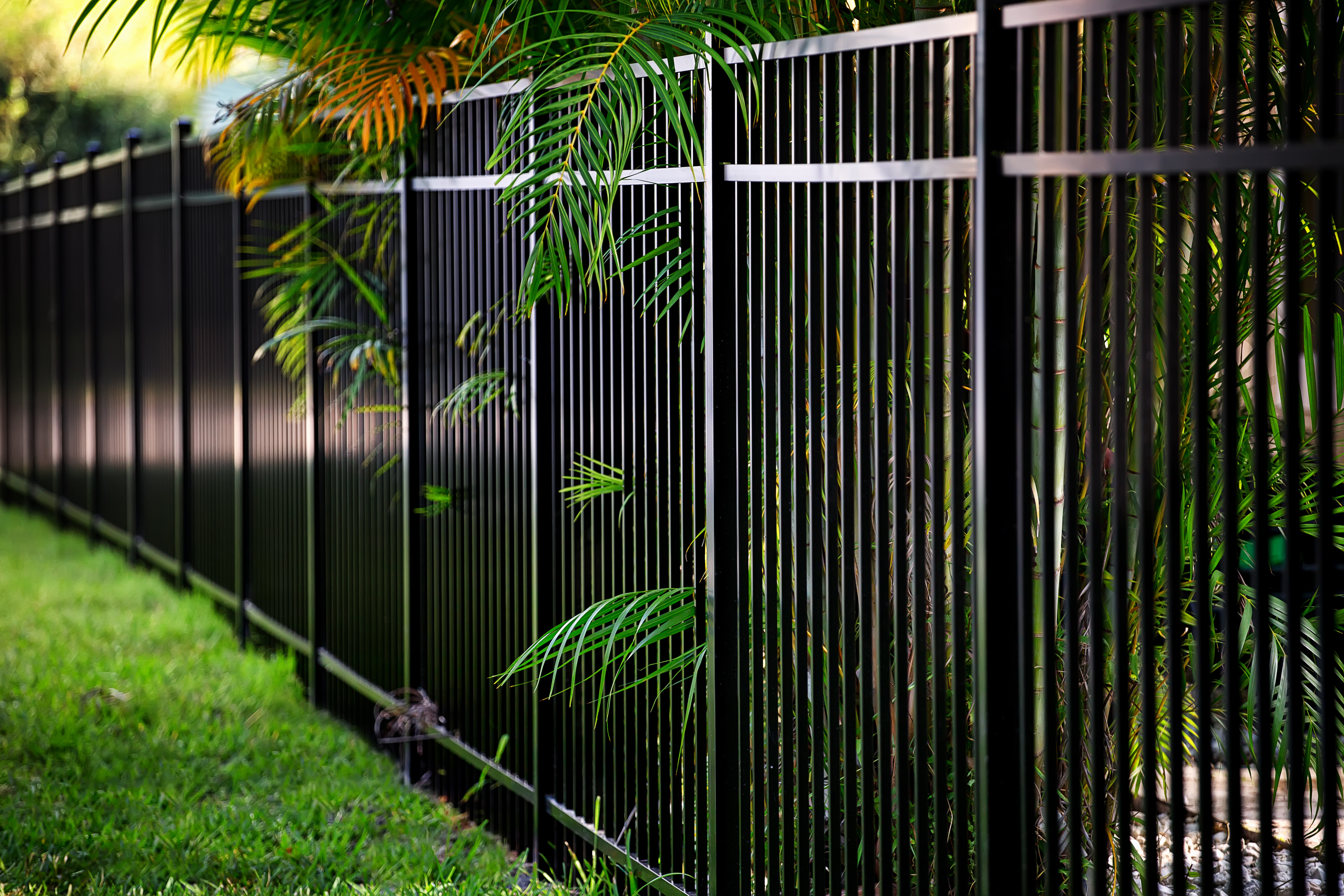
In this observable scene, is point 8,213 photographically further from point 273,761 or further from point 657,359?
point 657,359

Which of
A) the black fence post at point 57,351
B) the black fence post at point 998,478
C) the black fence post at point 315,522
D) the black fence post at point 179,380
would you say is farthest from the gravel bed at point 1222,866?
the black fence post at point 57,351

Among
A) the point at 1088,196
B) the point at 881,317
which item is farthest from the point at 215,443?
the point at 1088,196

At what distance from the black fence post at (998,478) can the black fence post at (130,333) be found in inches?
312

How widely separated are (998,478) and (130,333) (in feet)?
27.3

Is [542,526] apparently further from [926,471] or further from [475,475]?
[926,471]

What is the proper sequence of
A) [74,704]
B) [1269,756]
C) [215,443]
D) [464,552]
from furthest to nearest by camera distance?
1. [215,443]
2. [74,704]
3. [464,552]
4. [1269,756]

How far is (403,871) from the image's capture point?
4.45 meters

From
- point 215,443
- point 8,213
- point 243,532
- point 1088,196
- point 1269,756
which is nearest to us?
point 1269,756

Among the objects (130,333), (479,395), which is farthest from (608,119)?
(130,333)

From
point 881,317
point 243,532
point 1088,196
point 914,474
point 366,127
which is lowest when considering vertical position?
point 243,532

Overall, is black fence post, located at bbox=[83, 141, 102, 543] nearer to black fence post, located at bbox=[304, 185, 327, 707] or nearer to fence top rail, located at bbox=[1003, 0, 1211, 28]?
black fence post, located at bbox=[304, 185, 327, 707]

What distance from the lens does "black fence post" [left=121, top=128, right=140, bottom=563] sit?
9523 mm

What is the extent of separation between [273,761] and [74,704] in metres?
1.13

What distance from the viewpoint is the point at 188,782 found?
529cm
